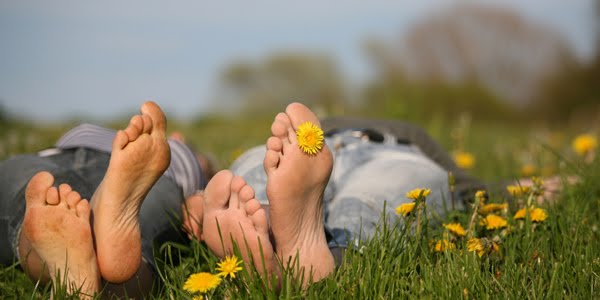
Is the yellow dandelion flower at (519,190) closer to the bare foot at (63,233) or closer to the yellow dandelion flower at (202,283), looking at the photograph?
the yellow dandelion flower at (202,283)

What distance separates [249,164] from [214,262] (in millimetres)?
550

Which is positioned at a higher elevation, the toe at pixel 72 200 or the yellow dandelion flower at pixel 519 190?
the toe at pixel 72 200

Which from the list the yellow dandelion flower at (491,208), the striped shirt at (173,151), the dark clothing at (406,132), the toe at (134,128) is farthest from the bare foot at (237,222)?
the dark clothing at (406,132)

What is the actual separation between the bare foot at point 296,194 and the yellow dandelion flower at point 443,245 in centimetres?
31

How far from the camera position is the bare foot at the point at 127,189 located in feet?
4.52

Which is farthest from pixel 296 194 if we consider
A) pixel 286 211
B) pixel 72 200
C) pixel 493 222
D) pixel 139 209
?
pixel 493 222

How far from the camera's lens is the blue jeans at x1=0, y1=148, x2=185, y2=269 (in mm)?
1710

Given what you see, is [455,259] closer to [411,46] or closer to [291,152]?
[291,152]

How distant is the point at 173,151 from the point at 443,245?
985 millimetres

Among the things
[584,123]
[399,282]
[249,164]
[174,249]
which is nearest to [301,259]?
[399,282]

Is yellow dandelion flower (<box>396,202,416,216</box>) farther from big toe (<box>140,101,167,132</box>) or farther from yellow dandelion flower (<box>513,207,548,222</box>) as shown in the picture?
big toe (<box>140,101,167,132</box>)

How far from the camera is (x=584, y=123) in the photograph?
1013cm

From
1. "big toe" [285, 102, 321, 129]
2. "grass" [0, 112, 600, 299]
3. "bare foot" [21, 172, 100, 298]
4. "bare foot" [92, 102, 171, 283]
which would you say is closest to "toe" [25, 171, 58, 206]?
"bare foot" [21, 172, 100, 298]

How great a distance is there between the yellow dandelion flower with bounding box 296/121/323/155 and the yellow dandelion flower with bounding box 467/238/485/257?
49 centimetres
